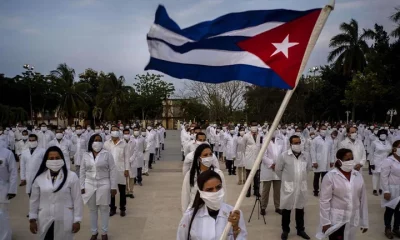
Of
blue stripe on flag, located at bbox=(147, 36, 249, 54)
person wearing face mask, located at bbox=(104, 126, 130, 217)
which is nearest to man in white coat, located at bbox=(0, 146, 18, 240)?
person wearing face mask, located at bbox=(104, 126, 130, 217)

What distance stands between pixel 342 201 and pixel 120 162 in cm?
543

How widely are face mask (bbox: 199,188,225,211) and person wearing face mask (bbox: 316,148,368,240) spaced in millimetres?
2310

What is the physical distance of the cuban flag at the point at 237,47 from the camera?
3672 mm

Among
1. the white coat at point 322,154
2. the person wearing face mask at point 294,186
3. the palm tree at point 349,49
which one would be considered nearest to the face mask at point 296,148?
the person wearing face mask at point 294,186

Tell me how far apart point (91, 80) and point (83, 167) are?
60973 mm

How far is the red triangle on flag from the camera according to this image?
11.9 ft

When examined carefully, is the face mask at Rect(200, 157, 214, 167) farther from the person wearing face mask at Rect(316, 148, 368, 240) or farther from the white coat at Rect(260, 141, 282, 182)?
the white coat at Rect(260, 141, 282, 182)

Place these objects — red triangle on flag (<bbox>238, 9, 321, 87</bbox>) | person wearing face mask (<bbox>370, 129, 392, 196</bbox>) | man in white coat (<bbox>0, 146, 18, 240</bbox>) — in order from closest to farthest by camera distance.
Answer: red triangle on flag (<bbox>238, 9, 321, 87</bbox>) → man in white coat (<bbox>0, 146, 18, 240</bbox>) → person wearing face mask (<bbox>370, 129, 392, 196</bbox>)

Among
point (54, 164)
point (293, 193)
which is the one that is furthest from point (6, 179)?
point (293, 193)

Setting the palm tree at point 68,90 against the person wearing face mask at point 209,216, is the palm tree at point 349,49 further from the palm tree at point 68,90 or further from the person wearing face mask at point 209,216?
the person wearing face mask at point 209,216

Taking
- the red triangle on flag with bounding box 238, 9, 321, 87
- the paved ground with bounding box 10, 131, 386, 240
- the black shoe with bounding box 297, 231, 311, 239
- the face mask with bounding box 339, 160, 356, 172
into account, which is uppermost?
the red triangle on flag with bounding box 238, 9, 321, 87

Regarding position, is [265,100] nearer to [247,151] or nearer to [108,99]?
[108,99]

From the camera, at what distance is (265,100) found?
157ft

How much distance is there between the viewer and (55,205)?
191 inches
